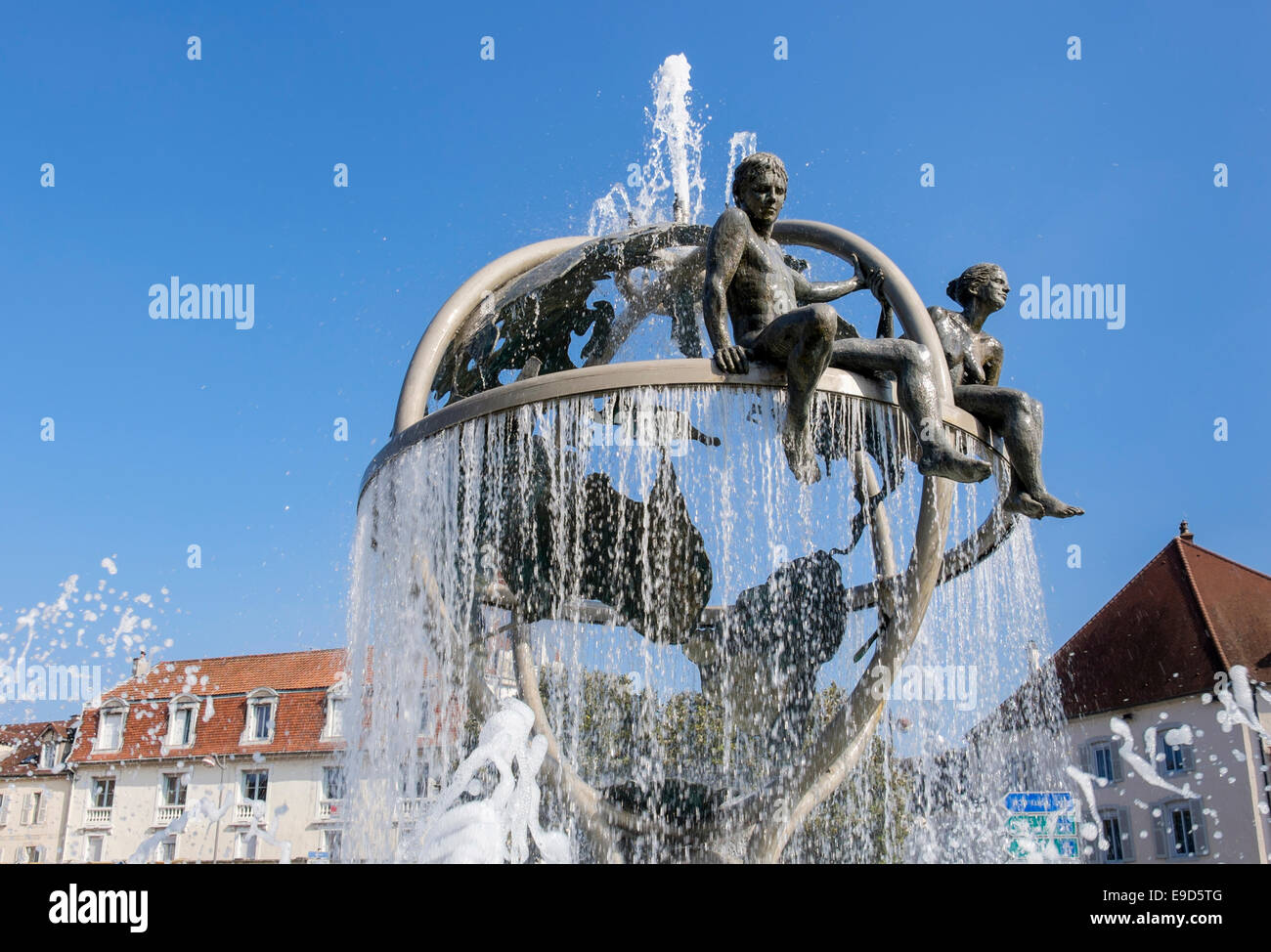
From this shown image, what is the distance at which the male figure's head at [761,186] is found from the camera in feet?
24.6

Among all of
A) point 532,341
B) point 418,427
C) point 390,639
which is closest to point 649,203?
point 532,341

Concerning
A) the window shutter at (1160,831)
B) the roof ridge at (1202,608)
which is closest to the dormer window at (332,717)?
the window shutter at (1160,831)

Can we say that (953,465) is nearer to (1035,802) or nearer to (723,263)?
(723,263)

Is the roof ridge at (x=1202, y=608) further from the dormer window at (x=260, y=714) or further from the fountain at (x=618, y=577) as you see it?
the dormer window at (x=260, y=714)

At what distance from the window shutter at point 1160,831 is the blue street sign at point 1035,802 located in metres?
18.1

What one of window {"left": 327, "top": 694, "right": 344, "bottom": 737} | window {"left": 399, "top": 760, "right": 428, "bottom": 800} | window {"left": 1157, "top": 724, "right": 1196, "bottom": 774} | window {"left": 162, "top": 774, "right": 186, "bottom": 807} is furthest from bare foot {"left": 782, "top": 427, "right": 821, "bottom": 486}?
window {"left": 162, "top": 774, "right": 186, "bottom": 807}

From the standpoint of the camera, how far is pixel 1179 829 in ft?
96.8

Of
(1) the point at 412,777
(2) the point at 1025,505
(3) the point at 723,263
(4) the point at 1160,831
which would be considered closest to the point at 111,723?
(4) the point at 1160,831

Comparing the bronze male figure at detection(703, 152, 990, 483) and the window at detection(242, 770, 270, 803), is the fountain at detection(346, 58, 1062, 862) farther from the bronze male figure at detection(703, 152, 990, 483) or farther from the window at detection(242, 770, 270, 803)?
the window at detection(242, 770, 270, 803)

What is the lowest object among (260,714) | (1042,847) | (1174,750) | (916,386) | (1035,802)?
(1042,847)

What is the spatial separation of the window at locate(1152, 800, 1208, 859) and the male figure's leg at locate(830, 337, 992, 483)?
26403 millimetres

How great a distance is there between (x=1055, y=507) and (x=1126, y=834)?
26.9m
